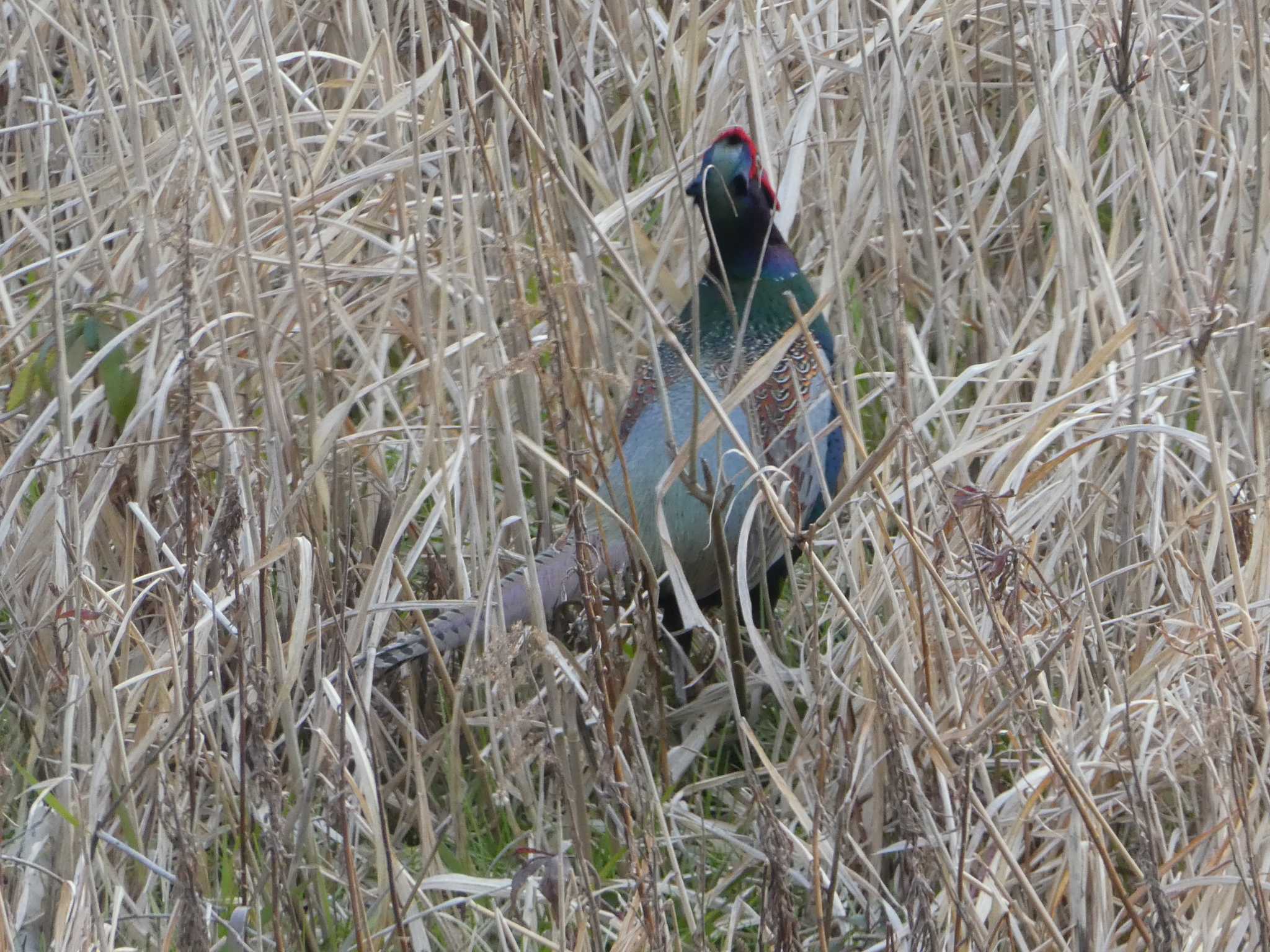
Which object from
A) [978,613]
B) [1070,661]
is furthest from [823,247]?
[1070,661]

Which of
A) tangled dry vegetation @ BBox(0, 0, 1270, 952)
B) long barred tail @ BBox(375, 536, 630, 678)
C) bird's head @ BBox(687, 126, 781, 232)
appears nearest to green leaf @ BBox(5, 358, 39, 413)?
tangled dry vegetation @ BBox(0, 0, 1270, 952)

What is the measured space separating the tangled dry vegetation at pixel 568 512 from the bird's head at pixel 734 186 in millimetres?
54

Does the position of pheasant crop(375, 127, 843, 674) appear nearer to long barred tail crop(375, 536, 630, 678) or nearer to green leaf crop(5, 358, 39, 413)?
long barred tail crop(375, 536, 630, 678)

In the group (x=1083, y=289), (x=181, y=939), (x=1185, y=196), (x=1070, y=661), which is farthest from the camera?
(x=1185, y=196)

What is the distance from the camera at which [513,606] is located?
73.4 inches

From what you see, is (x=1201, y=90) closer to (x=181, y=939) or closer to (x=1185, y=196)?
(x=1185, y=196)

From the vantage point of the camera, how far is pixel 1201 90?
7.16ft

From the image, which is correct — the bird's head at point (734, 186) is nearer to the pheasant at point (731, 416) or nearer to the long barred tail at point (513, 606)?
the pheasant at point (731, 416)

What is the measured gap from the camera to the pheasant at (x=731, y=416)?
2.01m

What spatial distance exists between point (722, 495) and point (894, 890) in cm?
49

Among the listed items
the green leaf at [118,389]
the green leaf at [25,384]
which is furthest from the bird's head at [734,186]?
the green leaf at [25,384]

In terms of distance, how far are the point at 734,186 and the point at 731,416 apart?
1.17ft

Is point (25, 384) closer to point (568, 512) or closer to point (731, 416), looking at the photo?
point (568, 512)

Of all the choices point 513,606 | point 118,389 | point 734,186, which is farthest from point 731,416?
point 118,389
